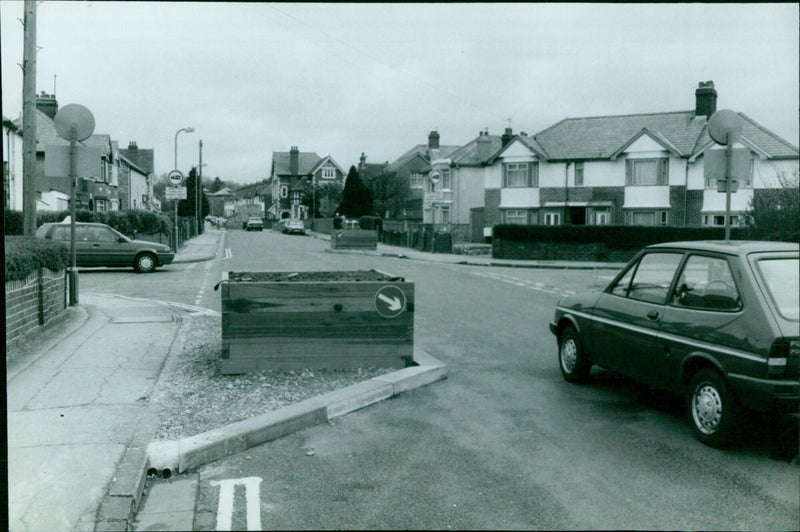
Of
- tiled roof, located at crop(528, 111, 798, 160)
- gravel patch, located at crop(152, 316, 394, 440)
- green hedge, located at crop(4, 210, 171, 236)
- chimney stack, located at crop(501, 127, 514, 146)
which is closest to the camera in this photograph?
gravel patch, located at crop(152, 316, 394, 440)

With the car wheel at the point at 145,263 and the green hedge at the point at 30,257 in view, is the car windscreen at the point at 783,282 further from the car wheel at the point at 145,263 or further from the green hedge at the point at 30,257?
the car wheel at the point at 145,263

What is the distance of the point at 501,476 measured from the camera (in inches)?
188

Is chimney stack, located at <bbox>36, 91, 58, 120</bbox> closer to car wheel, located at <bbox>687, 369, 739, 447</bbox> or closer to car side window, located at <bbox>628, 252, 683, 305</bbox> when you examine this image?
car side window, located at <bbox>628, 252, 683, 305</bbox>

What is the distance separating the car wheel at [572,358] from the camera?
7539 millimetres

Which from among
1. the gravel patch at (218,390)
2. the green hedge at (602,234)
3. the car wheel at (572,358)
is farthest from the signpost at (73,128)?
the green hedge at (602,234)

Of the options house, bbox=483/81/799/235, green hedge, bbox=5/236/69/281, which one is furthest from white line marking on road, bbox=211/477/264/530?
house, bbox=483/81/799/235

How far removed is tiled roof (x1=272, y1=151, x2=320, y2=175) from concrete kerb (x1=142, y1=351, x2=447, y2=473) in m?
2.15

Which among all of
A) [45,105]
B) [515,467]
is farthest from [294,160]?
[45,105]

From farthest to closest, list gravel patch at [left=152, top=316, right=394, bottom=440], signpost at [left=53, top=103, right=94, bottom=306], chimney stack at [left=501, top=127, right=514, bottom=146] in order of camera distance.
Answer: chimney stack at [left=501, top=127, right=514, bottom=146] → signpost at [left=53, top=103, right=94, bottom=306] → gravel patch at [left=152, top=316, right=394, bottom=440]

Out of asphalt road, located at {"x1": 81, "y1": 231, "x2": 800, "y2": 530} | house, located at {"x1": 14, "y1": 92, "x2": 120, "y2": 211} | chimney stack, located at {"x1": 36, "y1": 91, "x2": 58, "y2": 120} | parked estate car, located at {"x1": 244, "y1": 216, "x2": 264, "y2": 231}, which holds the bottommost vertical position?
asphalt road, located at {"x1": 81, "y1": 231, "x2": 800, "y2": 530}

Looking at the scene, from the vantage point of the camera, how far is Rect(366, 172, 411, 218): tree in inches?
2261

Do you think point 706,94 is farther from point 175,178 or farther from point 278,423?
point 278,423

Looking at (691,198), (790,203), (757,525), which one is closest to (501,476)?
(757,525)

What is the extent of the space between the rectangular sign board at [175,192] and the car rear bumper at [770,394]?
25.6ft
